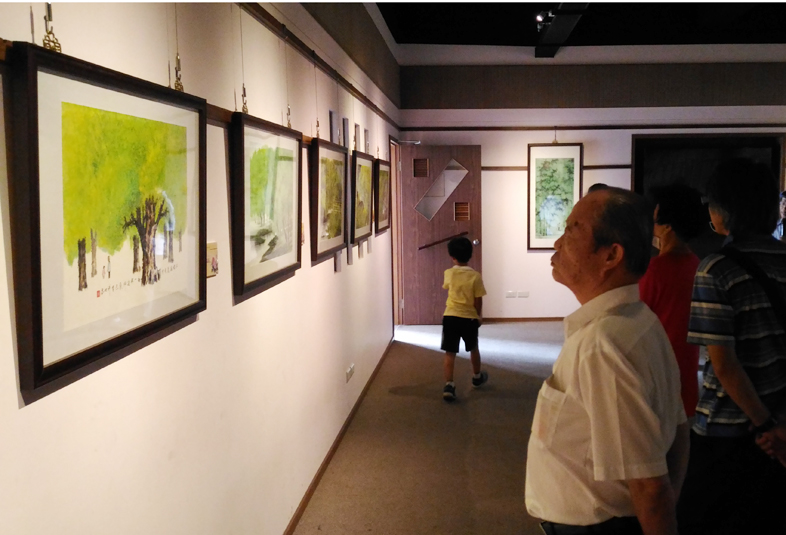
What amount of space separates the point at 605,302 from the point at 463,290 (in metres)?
4.23

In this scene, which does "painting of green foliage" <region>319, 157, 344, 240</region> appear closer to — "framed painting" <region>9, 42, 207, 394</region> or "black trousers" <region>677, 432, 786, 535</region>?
"framed painting" <region>9, 42, 207, 394</region>

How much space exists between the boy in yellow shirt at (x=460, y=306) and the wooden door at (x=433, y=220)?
3105 mm

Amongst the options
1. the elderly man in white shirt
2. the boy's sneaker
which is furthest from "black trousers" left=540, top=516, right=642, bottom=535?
the boy's sneaker

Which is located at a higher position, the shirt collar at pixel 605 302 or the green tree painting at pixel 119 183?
the green tree painting at pixel 119 183

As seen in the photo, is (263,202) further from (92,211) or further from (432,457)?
(432,457)

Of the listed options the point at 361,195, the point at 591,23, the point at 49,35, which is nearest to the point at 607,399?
the point at 49,35

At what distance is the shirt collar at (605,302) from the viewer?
1519 mm

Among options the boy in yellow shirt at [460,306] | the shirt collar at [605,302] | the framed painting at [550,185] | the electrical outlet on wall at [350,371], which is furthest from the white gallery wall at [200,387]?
the framed painting at [550,185]

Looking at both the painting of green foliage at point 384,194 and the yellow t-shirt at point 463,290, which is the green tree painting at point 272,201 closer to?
the yellow t-shirt at point 463,290

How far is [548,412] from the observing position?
154 centimetres

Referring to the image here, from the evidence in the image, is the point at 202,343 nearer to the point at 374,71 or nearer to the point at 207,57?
the point at 207,57

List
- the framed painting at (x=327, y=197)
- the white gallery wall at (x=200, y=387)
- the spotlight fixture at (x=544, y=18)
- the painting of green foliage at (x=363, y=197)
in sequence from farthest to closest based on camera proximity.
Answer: the spotlight fixture at (x=544, y=18) → the painting of green foliage at (x=363, y=197) → the framed painting at (x=327, y=197) → the white gallery wall at (x=200, y=387)

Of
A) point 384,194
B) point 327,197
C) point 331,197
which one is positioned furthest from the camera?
point 384,194

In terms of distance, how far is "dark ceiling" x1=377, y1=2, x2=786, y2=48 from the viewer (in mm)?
7156
